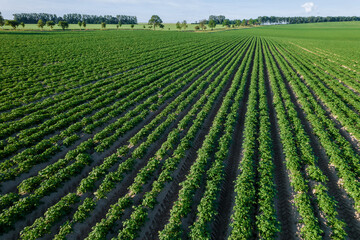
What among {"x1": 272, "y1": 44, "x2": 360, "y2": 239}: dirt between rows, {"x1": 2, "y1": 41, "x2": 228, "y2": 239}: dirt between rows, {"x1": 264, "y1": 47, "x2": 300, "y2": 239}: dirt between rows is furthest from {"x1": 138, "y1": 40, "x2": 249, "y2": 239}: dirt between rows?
{"x1": 272, "y1": 44, "x2": 360, "y2": 239}: dirt between rows

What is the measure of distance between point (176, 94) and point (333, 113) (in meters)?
18.1

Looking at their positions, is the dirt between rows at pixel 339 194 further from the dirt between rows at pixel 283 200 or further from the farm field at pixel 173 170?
the dirt between rows at pixel 283 200

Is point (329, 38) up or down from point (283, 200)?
up

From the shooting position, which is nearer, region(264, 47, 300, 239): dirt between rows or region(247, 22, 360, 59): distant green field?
region(264, 47, 300, 239): dirt between rows

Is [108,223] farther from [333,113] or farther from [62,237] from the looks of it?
[333,113]

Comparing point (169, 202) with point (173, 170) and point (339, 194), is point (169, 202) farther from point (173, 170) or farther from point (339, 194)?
point (339, 194)

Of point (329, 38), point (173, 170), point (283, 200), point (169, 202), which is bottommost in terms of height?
point (169, 202)

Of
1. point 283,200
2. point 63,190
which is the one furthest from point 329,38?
point 63,190

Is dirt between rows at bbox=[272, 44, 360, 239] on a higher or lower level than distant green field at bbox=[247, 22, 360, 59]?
lower

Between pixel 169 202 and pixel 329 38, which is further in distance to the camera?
pixel 329 38

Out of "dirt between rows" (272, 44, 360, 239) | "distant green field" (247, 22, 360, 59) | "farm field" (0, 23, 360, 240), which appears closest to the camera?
"farm field" (0, 23, 360, 240)

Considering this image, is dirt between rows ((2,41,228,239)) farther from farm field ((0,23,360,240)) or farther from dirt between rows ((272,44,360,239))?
dirt between rows ((272,44,360,239))

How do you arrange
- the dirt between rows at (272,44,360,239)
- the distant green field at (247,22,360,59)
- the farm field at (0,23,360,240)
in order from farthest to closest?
the distant green field at (247,22,360,59) < the dirt between rows at (272,44,360,239) < the farm field at (0,23,360,240)

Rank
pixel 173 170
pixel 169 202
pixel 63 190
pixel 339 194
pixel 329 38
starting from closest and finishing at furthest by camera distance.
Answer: pixel 169 202
pixel 339 194
pixel 63 190
pixel 173 170
pixel 329 38
